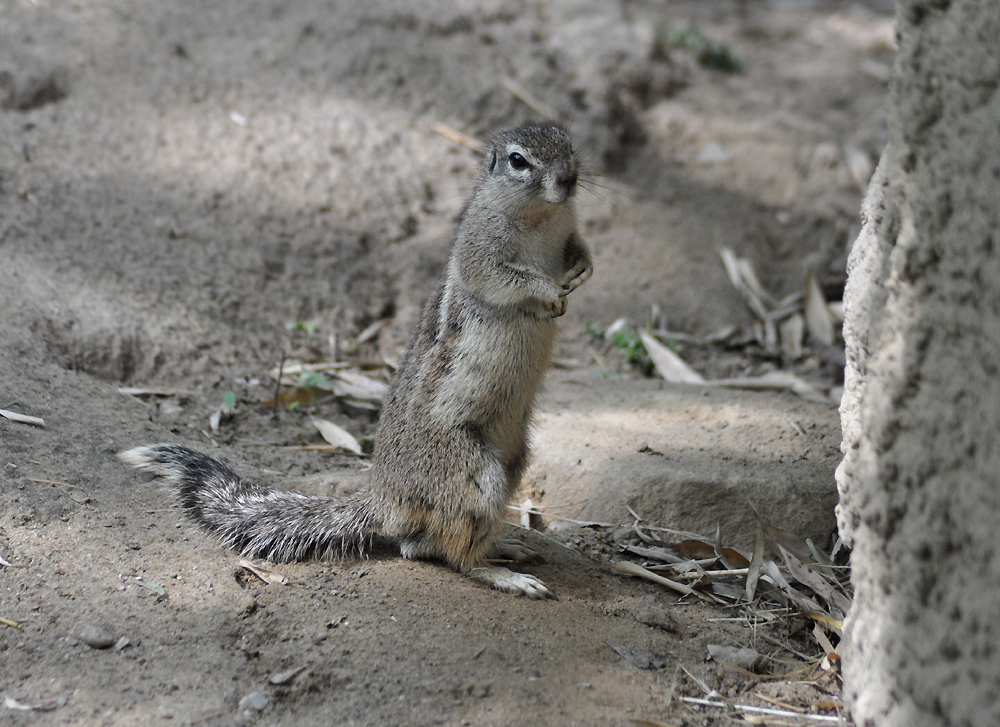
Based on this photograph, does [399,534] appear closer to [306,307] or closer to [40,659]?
[40,659]

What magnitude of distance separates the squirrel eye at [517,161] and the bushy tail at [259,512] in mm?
1700

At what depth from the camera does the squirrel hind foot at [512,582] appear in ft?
11.5

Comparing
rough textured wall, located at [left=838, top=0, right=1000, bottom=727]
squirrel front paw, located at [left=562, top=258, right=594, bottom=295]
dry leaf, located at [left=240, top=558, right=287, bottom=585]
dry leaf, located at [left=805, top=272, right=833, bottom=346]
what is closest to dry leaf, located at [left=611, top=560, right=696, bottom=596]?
rough textured wall, located at [left=838, top=0, right=1000, bottom=727]

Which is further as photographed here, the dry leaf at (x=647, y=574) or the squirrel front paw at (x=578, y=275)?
the squirrel front paw at (x=578, y=275)

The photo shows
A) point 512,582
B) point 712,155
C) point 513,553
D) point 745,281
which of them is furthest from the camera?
point 712,155

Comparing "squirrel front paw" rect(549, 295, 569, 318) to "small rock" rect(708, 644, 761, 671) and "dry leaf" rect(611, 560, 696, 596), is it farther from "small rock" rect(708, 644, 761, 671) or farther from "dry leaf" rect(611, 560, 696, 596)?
"small rock" rect(708, 644, 761, 671)

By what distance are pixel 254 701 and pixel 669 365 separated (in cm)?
405

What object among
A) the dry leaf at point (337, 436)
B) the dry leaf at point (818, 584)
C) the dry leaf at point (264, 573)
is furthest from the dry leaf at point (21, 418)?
the dry leaf at point (818, 584)

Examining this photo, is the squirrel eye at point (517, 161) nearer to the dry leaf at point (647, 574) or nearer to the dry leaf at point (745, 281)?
the dry leaf at point (647, 574)

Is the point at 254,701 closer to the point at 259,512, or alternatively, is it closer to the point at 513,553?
the point at 259,512

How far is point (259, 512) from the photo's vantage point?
11.9 ft

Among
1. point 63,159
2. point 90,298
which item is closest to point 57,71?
point 63,159

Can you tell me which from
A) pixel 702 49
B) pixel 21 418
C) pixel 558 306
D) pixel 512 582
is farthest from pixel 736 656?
pixel 702 49

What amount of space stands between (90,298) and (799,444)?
422cm
